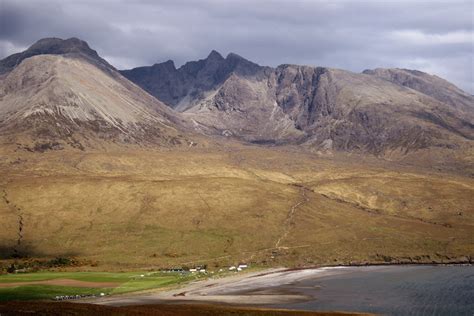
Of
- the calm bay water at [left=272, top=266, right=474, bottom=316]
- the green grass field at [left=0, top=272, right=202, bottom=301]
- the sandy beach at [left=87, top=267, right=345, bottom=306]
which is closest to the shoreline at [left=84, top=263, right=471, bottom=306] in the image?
the sandy beach at [left=87, top=267, right=345, bottom=306]

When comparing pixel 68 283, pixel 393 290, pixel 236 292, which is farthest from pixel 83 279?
pixel 393 290

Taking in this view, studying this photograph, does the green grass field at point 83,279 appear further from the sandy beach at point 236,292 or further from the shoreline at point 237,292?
the sandy beach at point 236,292

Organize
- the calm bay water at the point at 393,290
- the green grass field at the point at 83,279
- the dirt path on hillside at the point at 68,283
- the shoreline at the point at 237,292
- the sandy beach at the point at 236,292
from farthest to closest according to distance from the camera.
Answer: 1. the dirt path on hillside at the point at 68,283
2. the green grass field at the point at 83,279
3. the sandy beach at the point at 236,292
4. the shoreline at the point at 237,292
5. the calm bay water at the point at 393,290

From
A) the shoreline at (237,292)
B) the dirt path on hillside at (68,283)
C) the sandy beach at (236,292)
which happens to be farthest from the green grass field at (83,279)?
the sandy beach at (236,292)

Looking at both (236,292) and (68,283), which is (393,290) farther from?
(68,283)

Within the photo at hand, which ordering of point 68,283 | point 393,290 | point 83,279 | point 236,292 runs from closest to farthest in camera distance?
point 393,290, point 236,292, point 68,283, point 83,279

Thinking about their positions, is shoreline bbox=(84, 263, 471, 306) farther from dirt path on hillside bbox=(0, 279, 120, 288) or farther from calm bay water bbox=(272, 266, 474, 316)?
dirt path on hillside bbox=(0, 279, 120, 288)

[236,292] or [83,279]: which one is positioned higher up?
[83,279]

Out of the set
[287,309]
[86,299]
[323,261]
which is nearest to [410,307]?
[287,309]
